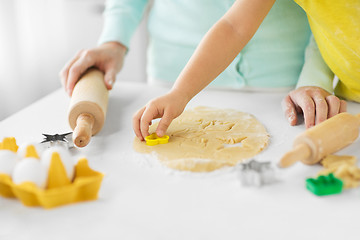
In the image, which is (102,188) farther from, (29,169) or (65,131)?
(65,131)

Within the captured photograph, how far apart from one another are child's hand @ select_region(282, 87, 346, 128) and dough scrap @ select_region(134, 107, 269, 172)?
7cm

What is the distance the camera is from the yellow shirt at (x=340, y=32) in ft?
2.47

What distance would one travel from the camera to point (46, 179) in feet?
1.67

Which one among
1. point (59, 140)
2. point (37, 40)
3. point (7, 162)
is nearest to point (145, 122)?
point (59, 140)

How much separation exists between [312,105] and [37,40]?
1.03 meters

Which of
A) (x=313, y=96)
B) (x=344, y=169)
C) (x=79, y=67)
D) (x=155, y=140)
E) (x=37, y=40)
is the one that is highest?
(x=37, y=40)

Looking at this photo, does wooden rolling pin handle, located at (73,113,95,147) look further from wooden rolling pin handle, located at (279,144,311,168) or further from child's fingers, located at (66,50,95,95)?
wooden rolling pin handle, located at (279,144,311,168)

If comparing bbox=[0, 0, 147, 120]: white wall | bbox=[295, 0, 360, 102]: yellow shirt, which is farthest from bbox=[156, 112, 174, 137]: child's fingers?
bbox=[0, 0, 147, 120]: white wall

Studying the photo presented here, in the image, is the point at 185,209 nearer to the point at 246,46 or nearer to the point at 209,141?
the point at 209,141

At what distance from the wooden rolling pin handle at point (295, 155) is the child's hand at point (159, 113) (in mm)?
225

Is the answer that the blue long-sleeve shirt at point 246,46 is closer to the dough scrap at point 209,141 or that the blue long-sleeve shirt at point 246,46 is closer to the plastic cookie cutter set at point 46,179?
the dough scrap at point 209,141

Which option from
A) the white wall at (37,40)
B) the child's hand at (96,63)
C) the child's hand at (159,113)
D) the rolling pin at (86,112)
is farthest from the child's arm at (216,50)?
the white wall at (37,40)

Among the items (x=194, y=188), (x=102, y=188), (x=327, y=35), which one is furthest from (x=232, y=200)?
(x=327, y=35)

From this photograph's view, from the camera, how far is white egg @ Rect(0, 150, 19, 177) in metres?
0.52
